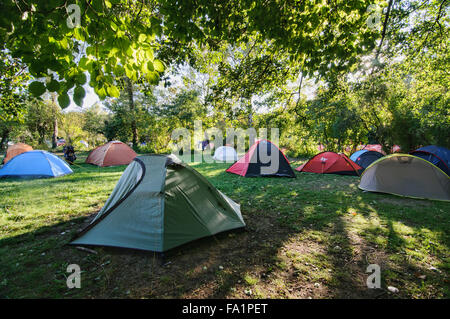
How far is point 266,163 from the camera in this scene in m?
9.54

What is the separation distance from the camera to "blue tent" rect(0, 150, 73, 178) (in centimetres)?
847

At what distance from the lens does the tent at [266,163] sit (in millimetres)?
9375

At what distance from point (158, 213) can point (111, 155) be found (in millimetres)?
10932

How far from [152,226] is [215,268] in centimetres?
117

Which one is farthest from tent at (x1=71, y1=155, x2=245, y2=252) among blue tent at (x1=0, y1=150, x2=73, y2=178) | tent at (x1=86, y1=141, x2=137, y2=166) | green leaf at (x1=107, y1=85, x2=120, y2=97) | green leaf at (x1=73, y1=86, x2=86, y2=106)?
tent at (x1=86, y1=141, x2=137, y2=166)

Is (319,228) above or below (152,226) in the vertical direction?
below

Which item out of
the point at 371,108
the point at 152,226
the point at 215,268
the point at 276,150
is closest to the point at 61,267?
the point at 152,226

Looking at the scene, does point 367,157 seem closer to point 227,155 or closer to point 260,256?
point 227,155

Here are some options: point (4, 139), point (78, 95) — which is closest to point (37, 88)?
point (78, 95)

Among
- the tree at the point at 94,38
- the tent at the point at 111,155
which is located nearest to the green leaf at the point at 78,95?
the tree at the point at 94,38

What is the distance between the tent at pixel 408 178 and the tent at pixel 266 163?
10.9 feet

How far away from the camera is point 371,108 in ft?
44.9

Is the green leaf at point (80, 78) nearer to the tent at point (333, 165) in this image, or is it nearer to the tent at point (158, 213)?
the tent at point (158, 213)
